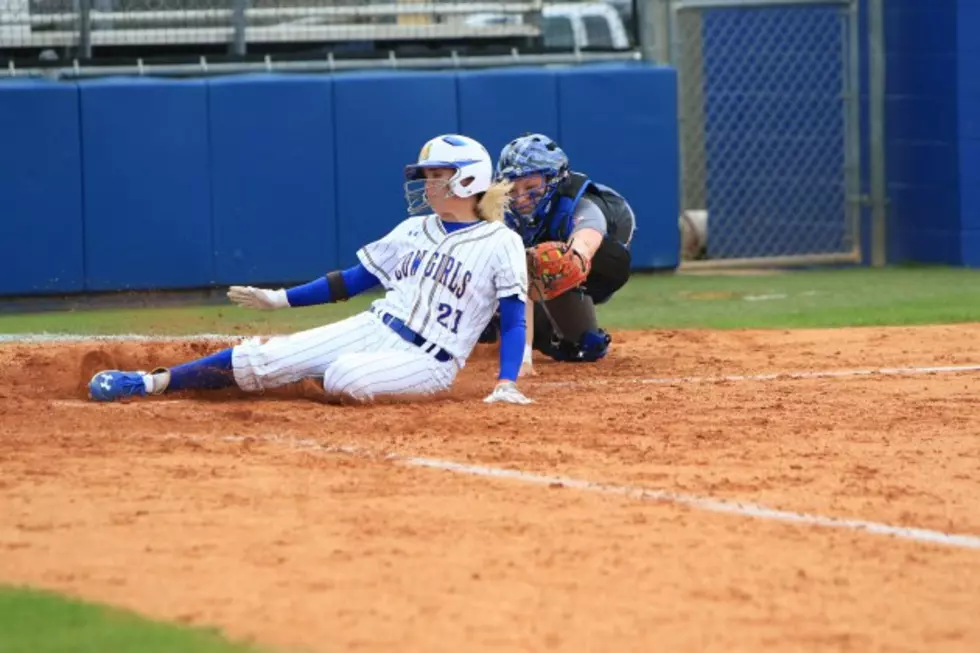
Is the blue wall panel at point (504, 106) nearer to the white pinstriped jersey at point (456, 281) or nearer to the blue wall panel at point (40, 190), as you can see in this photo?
the blue wall panel at point (40, 190)

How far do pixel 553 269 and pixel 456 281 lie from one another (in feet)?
2.91

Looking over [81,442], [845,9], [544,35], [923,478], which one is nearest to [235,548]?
[81,442]

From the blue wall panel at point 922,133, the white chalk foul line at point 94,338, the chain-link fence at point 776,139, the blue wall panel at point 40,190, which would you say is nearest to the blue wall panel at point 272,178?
the blue wall panel at point 40,190

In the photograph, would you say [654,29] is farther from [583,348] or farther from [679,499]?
[679,499]

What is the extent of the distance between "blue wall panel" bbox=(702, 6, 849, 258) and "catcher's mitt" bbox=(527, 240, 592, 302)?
7448 millimetres

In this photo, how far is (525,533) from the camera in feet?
16.7

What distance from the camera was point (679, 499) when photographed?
557 cm

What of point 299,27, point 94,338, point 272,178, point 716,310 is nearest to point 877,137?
point 716,310

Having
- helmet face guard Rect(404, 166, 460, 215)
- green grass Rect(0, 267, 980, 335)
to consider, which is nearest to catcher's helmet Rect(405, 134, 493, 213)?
helmet face guard Rect(404, 166, 460, 215)

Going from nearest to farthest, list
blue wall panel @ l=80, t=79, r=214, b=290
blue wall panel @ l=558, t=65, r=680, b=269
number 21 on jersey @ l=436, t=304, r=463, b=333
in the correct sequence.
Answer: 1. number 21 on jersey @ l=436, t=304, r=463, b=333
2. blue wall panel @ l=80, t=79, r=214, b=290
3. blue wall panel @ l=558, t=65, r=680, b=269

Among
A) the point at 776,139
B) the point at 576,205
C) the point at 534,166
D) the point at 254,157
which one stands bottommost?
the point at 576,205

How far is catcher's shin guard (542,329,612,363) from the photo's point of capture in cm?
923

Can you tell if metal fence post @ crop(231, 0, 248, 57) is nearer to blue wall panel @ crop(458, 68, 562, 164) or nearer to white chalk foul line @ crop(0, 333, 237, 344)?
blue wall panel @ crop(458, 68, 562, 164)

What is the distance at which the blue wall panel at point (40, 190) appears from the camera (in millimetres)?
12422
